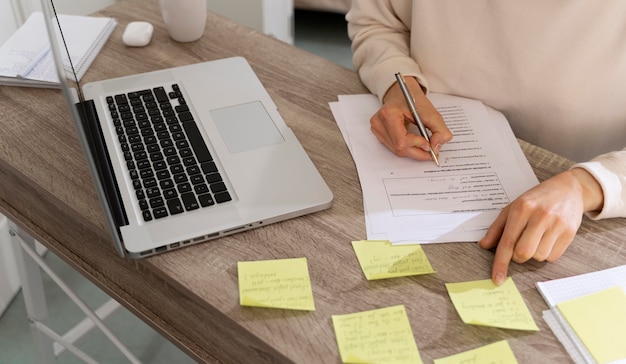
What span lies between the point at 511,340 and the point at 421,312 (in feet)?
0.35

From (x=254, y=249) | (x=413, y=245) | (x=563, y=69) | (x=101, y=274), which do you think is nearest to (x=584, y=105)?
(x=563, y=69)

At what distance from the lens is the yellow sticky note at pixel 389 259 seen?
2.51ft

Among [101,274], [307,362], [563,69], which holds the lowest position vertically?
[101,274]

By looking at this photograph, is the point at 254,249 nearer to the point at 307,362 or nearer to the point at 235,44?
the point at 307,362

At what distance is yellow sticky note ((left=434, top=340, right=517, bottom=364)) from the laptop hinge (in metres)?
0.44

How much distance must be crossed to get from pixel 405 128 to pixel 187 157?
332mm

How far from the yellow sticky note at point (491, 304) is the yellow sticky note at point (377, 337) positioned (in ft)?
0.24

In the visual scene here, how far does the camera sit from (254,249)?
79 centimetres

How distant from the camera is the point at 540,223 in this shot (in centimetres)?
79

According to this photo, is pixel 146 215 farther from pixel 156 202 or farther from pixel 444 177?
pixel 444 177

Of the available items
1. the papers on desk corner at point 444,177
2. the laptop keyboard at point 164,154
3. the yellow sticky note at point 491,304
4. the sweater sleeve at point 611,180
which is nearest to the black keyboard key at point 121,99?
the laptop keyboard at point 164,154

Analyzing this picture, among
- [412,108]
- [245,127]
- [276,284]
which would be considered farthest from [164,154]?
[412,108]

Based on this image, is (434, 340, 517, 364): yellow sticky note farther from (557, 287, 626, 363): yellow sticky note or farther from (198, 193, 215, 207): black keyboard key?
(198, 193, 215, 207): black keyboard key

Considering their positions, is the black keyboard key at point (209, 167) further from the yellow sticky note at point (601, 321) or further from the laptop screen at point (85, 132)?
the yellow sticky note at point (601, 321)
